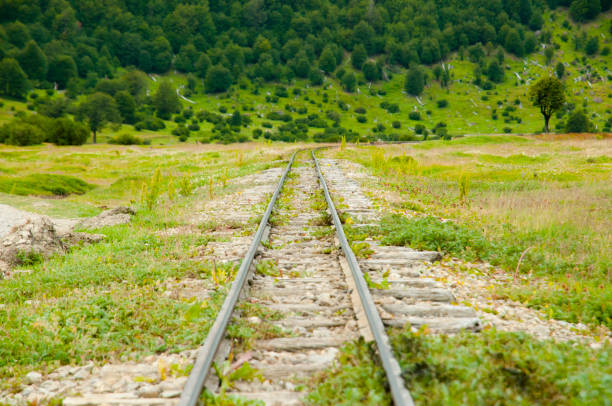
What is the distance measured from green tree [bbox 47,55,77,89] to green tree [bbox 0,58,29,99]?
30.7m

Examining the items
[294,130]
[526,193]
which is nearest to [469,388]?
[526,193]

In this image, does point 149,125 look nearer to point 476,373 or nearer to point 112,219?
point 112,219

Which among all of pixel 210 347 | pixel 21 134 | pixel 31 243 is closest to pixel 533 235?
pixel 210 347

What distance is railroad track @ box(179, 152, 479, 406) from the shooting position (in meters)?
3.43

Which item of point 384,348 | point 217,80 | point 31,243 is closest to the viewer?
point 384,348

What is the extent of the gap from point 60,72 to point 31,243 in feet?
603

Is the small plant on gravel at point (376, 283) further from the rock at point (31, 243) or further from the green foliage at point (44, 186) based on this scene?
the green foliage at point (44, 186)

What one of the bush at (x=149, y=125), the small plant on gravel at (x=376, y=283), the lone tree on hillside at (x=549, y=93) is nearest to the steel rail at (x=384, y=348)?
the small plant on gravel at (x=376, y=283)

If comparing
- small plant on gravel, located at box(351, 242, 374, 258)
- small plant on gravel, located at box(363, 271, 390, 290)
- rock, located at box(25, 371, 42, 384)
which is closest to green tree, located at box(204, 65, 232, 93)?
small plant on gravel, located at box(351, 242, 374, 258)

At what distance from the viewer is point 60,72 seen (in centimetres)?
15975

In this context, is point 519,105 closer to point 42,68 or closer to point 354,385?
point 42,68

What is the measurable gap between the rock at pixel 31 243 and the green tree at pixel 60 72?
586 ft

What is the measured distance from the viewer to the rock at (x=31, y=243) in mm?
7629

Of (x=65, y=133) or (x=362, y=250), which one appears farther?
(x=65, y=133)
